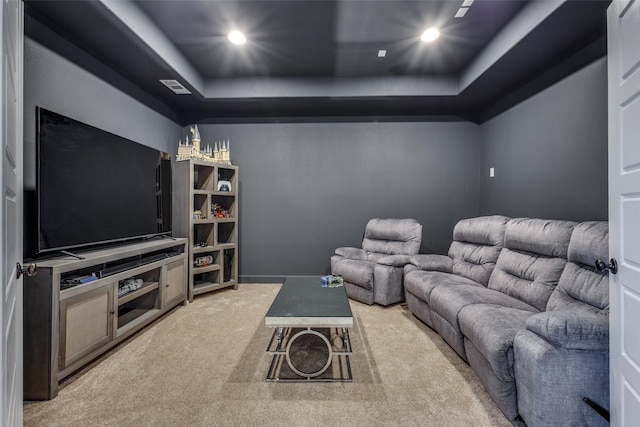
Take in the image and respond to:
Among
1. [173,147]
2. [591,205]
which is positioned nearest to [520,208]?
[591,205]

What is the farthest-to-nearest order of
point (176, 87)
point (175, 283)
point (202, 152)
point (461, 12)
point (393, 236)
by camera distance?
point (202, 152)
point (393, 236)
point (176, 87)
point (175, 283)
point (461, 12)

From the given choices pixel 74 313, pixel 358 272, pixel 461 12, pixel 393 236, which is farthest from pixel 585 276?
pixel 74 313

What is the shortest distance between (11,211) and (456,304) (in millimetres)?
2518

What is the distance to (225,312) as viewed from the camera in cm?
305

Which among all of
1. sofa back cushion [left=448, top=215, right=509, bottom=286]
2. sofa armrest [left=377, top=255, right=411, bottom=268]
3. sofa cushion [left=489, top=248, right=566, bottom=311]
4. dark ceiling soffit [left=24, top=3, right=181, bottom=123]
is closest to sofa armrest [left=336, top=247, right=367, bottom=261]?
sofa armrest [left=377, top=255, right=411, bottom=268]

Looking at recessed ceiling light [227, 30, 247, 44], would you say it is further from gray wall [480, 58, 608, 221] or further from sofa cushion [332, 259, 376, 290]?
gray wall [480, 58, 608, 221]

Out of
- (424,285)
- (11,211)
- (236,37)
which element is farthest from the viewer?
(236,37)

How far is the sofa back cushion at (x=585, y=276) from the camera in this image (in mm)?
1656

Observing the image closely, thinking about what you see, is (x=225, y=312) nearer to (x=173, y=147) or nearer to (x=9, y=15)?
(x=173, y=147)

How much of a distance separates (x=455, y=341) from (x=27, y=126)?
3.48 meters

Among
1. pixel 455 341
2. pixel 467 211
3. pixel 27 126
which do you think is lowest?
pixel 455 341

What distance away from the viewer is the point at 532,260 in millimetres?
2258

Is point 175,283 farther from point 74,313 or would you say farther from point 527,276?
point 527,276

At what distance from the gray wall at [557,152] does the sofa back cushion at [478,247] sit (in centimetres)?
52
